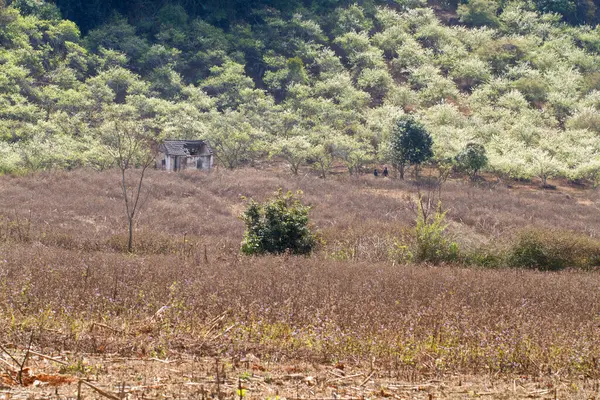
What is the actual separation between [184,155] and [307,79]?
25697 millimetres

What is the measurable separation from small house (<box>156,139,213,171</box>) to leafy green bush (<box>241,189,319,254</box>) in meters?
27.5

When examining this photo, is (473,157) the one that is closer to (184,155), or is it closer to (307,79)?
(184,155)

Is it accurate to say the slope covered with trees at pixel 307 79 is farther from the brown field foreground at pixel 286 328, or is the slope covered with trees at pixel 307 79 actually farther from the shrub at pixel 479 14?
the brown field foreground at pixel 286 328

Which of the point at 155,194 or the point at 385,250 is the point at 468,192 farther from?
the point at 385,250

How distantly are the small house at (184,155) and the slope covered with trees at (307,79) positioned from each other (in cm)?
276

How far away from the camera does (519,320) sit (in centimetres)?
964

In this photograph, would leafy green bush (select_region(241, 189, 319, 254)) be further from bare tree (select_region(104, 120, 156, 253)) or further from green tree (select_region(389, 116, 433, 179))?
green tree (select_region(389, 116, 433, 179))

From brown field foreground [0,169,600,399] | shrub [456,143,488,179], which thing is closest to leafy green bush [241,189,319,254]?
brown field foreground [0,169,600,399]

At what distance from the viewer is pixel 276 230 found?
18859mm

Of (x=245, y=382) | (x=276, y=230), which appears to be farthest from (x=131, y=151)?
(x=245, y=382)

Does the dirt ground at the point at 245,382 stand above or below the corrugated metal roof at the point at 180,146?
below

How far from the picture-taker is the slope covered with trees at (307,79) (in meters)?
50.5

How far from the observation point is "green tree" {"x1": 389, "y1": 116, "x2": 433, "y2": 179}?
4719 cm

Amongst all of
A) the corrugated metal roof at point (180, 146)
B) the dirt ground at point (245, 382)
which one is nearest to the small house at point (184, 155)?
the corrugated metal roof at point (180, 146)
